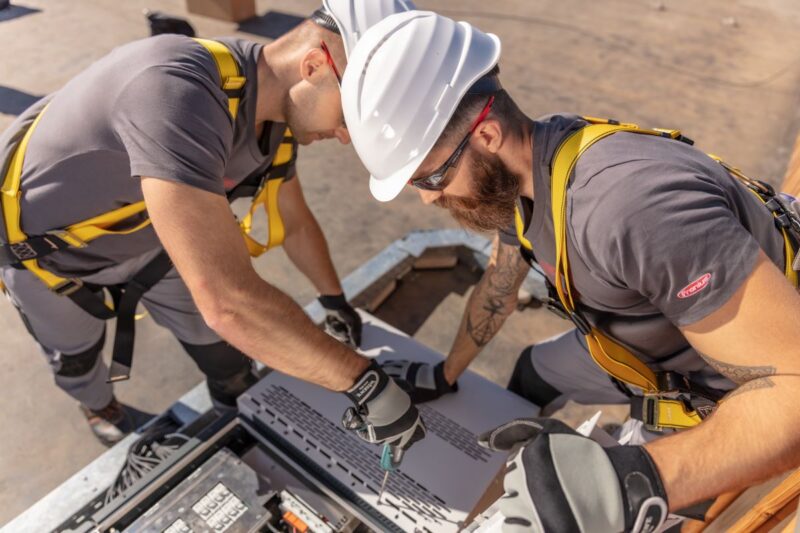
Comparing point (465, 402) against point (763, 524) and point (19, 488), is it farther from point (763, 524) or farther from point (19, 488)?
point (19, 488)

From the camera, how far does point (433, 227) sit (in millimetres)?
4418

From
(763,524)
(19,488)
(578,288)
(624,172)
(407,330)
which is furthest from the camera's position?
(407,330)

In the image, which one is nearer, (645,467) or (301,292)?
(645,467)

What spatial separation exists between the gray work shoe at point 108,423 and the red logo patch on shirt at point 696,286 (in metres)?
2.75

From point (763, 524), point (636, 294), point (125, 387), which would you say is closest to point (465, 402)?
point (636, 294)

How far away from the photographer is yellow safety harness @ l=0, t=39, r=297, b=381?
1865mm

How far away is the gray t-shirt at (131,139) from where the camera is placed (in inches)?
59.1

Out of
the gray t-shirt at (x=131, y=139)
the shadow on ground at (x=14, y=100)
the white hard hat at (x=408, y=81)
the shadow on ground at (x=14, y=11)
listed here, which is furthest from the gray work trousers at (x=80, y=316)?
the shadow on ground at (x=14, y=11)

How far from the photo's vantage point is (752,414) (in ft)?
4.05

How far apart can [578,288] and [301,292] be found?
2.39 metres

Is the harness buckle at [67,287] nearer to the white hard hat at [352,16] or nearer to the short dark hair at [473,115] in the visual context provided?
the white hard hat at [352,16]

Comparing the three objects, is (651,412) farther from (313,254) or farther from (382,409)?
(313,254)

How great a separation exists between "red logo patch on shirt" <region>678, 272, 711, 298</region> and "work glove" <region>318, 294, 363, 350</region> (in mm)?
1454

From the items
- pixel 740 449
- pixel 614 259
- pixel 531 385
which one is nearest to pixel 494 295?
pixel 531 385
